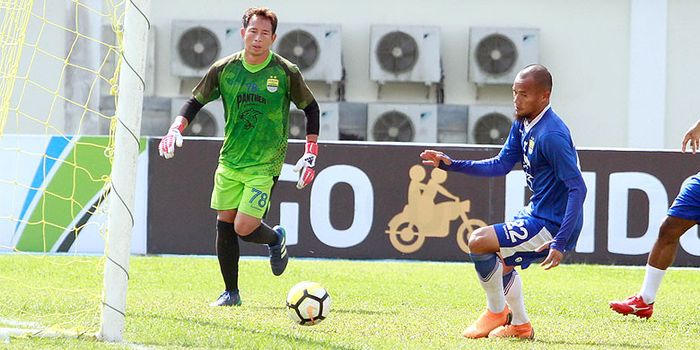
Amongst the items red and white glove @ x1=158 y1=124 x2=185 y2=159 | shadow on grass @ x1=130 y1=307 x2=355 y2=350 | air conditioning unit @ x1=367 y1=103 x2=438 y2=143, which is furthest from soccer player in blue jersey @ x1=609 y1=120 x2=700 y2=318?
air conditioning unit @ x1=367 y1=103 x2=438 y2=143

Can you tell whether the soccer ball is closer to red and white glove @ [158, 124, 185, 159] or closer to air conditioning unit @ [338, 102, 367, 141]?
red and white glove @ [158, 124, 185, 159]

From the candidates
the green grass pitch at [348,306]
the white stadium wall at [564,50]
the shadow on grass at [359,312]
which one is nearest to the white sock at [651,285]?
the green grass pitch at [348,306]

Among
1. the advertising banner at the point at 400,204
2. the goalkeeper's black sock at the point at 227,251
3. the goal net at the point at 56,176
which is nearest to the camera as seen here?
the goal net at the point at 56,176

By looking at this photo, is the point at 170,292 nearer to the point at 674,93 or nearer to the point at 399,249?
the point at 399,249

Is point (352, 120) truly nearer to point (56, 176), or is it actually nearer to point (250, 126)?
point (56, 176)

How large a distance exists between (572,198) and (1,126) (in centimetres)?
342

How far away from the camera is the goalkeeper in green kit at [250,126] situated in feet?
26.3

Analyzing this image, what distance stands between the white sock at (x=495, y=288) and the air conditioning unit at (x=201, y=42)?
17.1 meters

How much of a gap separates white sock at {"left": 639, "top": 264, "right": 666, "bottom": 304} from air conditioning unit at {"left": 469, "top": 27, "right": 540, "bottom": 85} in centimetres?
1546

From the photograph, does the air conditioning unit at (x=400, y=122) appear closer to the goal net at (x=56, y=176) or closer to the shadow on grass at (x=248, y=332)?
the goal net at (x=56, y=176)

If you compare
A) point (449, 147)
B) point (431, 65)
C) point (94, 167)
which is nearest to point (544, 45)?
point (431, 65)

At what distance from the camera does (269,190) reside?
8.12 metres

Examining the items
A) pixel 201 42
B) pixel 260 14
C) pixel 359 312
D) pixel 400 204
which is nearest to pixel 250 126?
pixel 260 14

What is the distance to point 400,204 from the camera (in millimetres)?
13414
